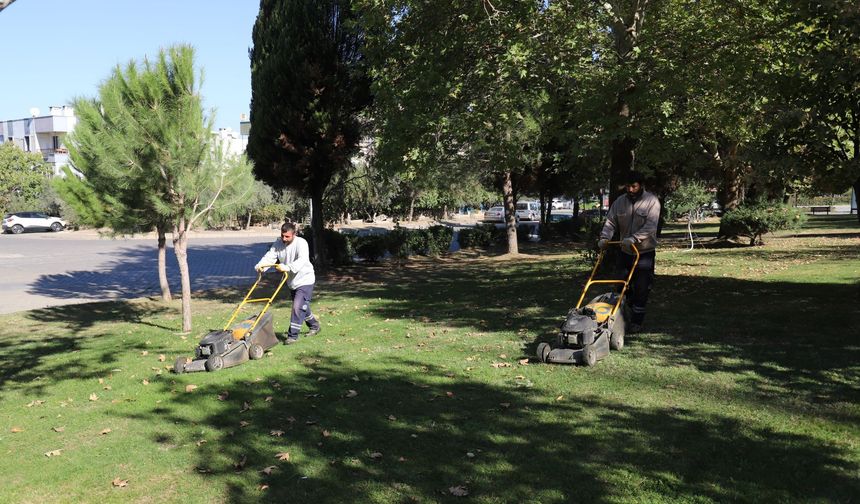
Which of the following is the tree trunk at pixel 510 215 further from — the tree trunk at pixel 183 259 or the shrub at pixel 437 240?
the tree trunk at pixel 183 259

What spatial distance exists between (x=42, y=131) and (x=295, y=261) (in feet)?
242

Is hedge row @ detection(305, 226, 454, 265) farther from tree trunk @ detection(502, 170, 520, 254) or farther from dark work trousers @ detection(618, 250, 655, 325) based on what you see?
dark work trousers @ detection(618, 250, 655, 325)

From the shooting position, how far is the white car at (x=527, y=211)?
171ft

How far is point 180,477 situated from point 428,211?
56279 mm

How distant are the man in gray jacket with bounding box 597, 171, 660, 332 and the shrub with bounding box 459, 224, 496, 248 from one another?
1962 cm

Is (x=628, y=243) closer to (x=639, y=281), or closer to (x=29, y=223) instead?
(x=639, y=281)

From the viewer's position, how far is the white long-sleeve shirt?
892cm

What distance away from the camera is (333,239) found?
69.6 feet

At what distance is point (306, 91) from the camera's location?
56.4ft

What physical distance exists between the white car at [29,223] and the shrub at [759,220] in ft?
142

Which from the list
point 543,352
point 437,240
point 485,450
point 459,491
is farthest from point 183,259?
point 437,240

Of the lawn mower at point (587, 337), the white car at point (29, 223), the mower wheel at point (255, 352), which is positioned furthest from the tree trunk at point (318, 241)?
the white car at point (29, 223)

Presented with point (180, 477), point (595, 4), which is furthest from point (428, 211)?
point (180, 477)

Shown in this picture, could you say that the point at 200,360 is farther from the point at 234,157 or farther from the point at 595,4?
the point at 595,4
